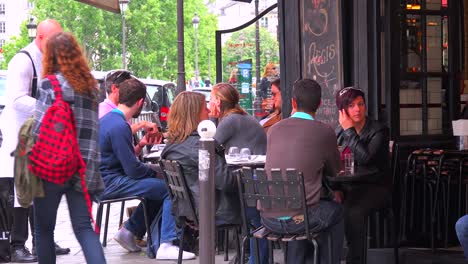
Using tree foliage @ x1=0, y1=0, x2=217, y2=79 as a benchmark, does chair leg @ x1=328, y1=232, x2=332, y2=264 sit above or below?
below

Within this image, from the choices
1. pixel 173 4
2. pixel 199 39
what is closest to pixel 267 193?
pixel 173 4

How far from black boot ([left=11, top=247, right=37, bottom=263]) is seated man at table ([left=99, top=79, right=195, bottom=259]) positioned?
839mm

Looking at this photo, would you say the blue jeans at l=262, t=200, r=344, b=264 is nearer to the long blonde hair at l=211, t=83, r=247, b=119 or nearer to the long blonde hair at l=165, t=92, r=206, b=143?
the long blonde hair at l=165, t=92, r=206, b=143

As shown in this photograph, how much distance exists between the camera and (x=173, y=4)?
2520 inches

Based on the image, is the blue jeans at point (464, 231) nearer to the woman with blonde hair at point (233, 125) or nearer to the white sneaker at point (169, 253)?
the woman with blonde hair at point (233, 125)

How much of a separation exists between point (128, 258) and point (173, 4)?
184 ft

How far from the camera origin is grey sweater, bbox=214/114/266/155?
804cm

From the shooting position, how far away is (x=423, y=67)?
8.94m

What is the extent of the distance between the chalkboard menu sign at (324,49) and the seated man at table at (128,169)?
1.59 m

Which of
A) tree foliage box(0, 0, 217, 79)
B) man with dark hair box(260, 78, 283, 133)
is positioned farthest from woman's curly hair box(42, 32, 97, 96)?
tree foliage box(0, 0, 217, 79)

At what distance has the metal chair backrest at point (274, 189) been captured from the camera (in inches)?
241

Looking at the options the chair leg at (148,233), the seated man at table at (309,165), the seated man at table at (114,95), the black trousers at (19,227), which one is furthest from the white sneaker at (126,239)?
the seated man at table at (309,165)

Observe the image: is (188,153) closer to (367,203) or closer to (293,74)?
(367,203)

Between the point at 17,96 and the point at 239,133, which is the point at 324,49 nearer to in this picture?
the point at 239,133
